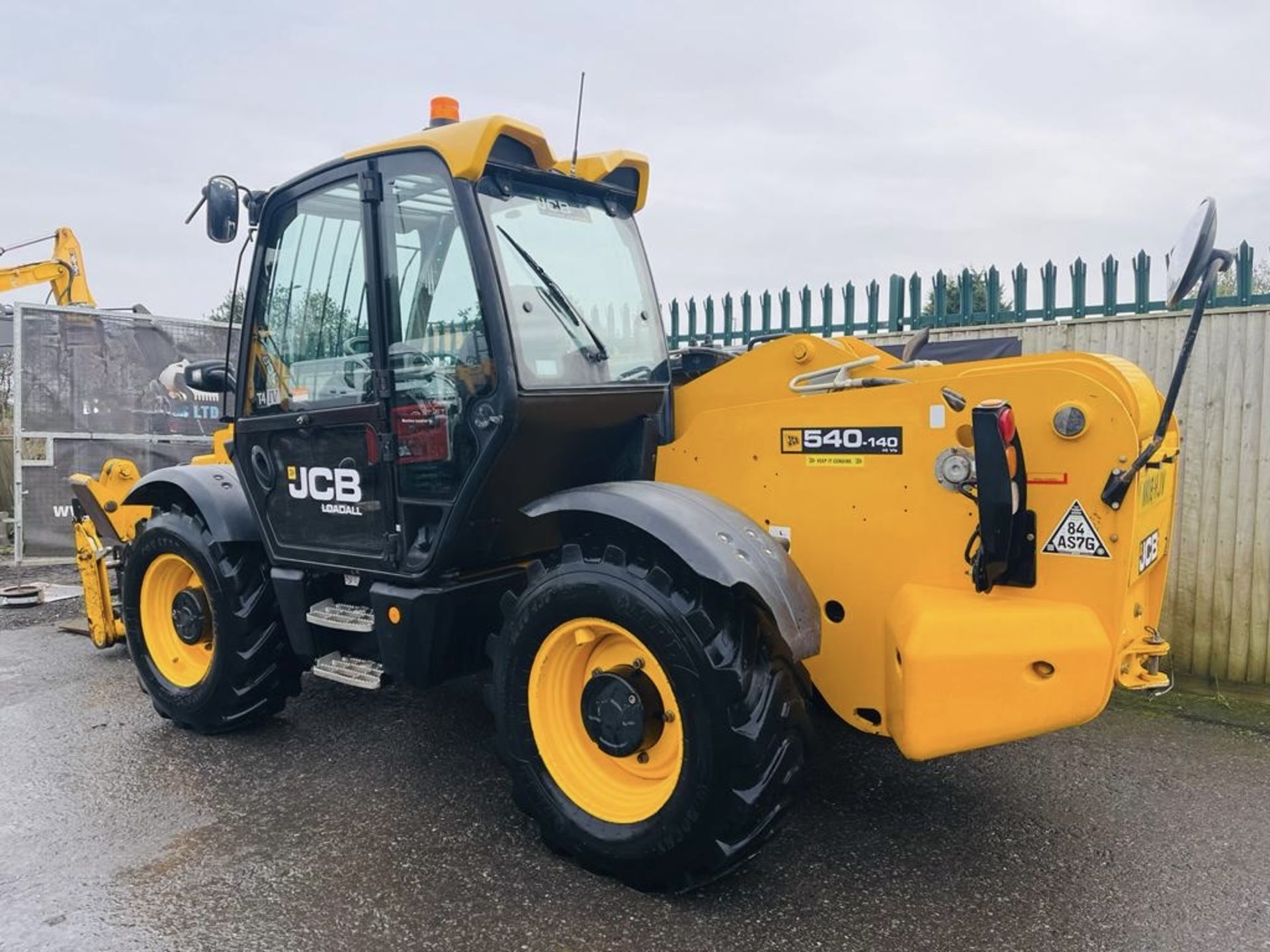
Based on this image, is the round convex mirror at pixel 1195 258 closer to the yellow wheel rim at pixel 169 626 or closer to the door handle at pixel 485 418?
the door handle at pixel 485 418

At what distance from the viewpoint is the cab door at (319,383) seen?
343 cm

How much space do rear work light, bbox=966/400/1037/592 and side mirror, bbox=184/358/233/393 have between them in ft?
10.4

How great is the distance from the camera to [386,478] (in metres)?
3.41

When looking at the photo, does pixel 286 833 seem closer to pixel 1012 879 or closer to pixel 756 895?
pixel 756 895

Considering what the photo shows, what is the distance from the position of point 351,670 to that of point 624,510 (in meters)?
1.54

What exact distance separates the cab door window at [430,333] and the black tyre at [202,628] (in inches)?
47.0

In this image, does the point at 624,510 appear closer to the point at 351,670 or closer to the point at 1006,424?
the point at 1006,424

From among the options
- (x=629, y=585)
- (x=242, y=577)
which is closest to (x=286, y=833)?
(x=242, y=577)

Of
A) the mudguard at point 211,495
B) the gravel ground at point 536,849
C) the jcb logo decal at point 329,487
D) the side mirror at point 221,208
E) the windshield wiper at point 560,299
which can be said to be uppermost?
the side mirror at point 221,208

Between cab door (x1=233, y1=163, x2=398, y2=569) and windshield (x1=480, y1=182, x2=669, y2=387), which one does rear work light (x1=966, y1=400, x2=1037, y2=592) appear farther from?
cab door (x1=233, y1=163, x2=398, y2=569)

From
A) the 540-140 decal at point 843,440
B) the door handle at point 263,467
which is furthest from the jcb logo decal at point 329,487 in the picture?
the 540-140 decal at point 843,440

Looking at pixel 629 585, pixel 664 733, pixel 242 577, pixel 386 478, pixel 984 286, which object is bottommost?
pixel 664 733

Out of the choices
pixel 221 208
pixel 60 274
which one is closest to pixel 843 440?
pixel 221 208

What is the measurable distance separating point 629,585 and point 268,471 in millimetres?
1935
